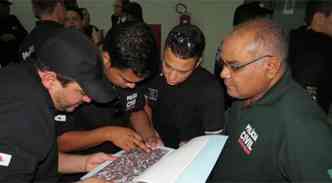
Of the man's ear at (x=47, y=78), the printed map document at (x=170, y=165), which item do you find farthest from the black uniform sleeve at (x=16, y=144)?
the printed map document at (x=170, y=165)

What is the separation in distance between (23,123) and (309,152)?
3.00ft

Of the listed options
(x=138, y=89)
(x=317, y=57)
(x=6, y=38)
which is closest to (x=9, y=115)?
(x=138, y=89)

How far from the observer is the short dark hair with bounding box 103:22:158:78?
138 cm

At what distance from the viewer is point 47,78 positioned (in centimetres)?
107

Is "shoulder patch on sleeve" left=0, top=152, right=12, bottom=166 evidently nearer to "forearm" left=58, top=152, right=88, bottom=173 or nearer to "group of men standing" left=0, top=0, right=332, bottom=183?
"group of men standing" left=0, top=0, right=332, bottom=183

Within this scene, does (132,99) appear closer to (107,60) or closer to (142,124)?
(142,124)

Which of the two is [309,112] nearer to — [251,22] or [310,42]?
[251,22]

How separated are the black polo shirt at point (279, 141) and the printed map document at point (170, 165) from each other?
113 mm

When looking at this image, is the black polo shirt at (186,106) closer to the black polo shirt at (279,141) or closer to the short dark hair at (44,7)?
the black polo shirt at (279,141)

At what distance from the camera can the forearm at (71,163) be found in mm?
1453

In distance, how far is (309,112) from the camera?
108 cm

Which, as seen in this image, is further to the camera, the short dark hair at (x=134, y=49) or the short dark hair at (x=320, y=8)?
the short dark hair at (x=320, y=8)

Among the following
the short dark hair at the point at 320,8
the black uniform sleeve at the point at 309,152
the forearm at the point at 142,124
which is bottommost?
the forearm at the point at 142,124

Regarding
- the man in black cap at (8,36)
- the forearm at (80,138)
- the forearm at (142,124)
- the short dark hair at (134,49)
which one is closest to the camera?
the short dark hair at (134,49)
